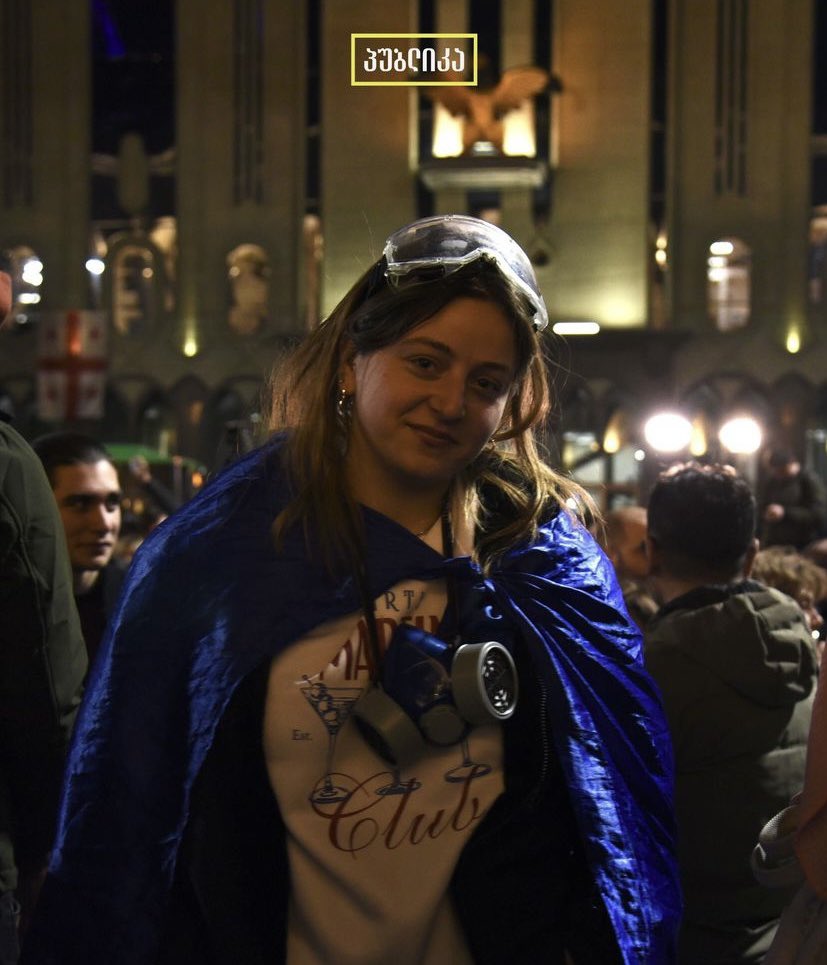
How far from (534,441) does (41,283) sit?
26435 mm

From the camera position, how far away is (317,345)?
2.52m

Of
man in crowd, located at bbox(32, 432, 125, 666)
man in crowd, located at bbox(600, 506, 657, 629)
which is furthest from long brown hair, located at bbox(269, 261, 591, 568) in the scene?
man in crowd, located at bbox(600, 506, 657, 629)

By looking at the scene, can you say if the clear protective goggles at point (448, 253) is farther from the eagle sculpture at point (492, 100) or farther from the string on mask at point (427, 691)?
the eagle sculpture at point (492, 100)

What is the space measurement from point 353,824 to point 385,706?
7.3 inches

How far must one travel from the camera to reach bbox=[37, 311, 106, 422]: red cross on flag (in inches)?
293

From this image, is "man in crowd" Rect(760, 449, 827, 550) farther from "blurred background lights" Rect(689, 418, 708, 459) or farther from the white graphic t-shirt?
"blurred background lights" Rect(689, 418, 708, 459)

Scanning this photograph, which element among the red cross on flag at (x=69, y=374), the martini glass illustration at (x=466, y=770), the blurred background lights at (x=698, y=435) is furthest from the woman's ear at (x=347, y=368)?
the blurred background lights at (x=698, y=435)

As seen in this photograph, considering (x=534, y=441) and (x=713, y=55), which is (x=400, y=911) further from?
(x=713, y=55)

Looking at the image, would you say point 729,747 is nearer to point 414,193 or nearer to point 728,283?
point 414,193

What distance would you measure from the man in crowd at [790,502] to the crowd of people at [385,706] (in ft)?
30.8

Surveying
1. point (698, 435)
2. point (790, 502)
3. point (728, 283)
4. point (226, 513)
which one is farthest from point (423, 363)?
point (728, 283)

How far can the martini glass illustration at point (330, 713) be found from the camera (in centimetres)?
227

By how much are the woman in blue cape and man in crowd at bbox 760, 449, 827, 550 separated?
9578mm

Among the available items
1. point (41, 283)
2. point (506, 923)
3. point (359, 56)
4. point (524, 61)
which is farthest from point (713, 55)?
point (506, 923)
